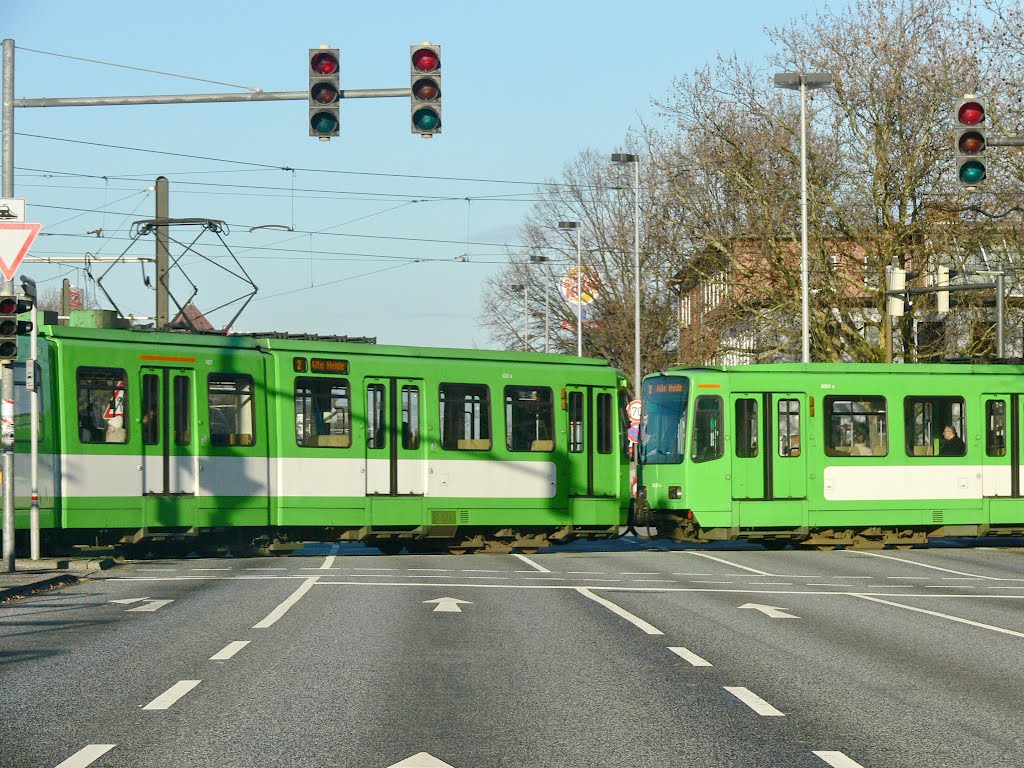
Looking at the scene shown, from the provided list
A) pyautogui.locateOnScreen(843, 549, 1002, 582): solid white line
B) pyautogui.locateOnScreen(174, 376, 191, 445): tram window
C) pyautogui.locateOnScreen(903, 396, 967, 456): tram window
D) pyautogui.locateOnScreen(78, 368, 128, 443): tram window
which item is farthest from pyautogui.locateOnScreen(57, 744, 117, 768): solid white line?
pyautogui.locateOnScreen(903, 396, 967, 456): tram window

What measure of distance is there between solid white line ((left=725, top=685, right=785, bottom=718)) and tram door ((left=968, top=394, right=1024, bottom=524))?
21367 mm

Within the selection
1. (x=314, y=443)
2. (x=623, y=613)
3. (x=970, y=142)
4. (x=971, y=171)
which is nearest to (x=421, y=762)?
(x=623, y=613)

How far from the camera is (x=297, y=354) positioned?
26.0 m

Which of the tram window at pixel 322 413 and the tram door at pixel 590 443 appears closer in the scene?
the tram window at pixel 322 413

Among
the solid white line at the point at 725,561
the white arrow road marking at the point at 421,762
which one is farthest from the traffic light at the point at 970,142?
the white arrow road marking at the point at 421,762

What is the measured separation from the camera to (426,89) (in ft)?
57.1

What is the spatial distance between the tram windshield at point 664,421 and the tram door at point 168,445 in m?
9.26

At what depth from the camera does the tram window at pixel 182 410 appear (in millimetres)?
24641

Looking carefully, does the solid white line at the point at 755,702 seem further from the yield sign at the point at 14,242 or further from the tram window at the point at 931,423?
the tram window at the point at 931,423

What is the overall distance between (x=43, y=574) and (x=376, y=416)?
840 cm

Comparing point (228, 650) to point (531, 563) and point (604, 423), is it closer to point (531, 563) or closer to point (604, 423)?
point (531, 563)

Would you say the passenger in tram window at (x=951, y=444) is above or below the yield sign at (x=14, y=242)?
below

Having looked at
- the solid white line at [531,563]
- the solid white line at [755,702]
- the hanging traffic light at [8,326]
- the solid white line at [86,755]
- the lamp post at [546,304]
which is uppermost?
the lamp post at [546,304]

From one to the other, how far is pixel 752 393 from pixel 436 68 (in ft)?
43.5
